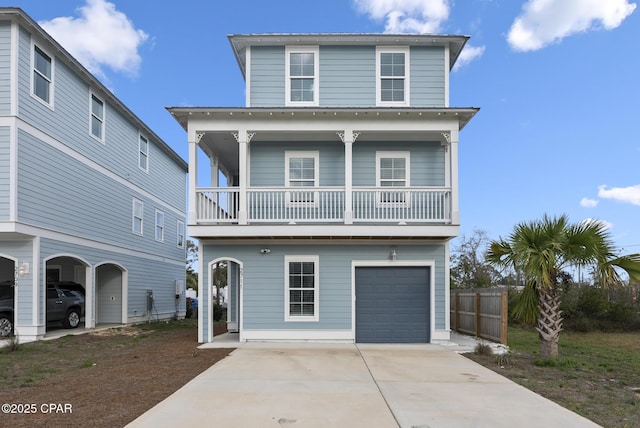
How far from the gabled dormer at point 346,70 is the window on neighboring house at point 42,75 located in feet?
18.1

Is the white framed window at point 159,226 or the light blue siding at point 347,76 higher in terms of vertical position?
the light blue siding at point 347,76

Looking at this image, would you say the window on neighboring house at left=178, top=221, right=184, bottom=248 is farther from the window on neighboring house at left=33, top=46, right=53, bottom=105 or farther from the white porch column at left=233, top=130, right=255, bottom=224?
the white porch column at left=233, top=130, right=255, bottom=224

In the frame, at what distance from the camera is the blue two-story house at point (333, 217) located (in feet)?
40.5

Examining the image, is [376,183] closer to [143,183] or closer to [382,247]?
[382,247]

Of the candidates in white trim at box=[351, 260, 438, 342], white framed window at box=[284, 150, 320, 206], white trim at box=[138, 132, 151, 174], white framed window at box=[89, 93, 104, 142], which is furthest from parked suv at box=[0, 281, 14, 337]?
white trim at box=[351, 260, 438, 342]

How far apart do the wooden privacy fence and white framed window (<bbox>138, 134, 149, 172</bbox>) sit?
1439cm

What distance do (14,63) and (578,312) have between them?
792 inches

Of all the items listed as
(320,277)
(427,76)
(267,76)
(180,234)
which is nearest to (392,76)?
(427,76)

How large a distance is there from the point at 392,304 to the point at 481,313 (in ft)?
9.46

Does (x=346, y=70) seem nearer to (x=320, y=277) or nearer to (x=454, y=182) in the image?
(x=454, y=182)

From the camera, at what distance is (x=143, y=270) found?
21.6 meters

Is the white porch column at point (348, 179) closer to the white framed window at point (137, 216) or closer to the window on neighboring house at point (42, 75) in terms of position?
the window on neighboring house at point (42, 75)

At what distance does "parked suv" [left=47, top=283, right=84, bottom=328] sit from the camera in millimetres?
15602

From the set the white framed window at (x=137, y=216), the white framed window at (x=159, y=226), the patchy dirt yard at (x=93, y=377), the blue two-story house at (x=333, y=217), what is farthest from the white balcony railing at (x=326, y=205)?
the white framed window at (x=159, y=226)
